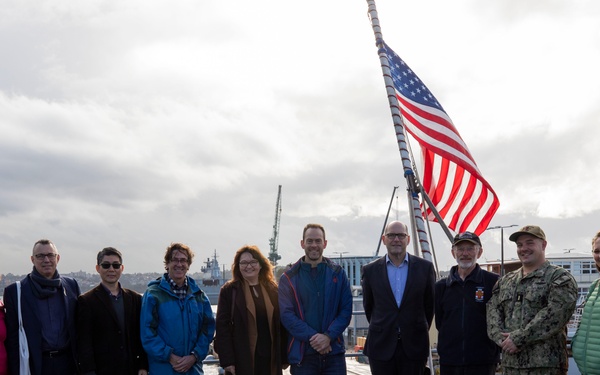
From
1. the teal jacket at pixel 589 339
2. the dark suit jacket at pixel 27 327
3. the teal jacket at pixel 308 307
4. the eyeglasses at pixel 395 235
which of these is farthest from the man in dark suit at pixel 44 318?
the teal jacket at pixel 589 339

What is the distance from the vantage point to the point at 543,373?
19.1 ft

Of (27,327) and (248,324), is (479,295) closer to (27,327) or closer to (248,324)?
(248,324)

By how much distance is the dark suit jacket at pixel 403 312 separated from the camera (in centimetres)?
652

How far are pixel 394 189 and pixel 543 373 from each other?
83679 mm

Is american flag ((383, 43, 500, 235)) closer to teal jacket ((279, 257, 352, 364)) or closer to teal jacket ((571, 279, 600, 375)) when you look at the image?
teal jacket ((279, 257, 352, 364))

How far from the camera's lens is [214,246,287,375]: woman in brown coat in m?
6.59

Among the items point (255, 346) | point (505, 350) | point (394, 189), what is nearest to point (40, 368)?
point (255, 346)

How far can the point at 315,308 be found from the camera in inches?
263

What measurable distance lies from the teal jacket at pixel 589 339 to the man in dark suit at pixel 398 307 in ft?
4.69

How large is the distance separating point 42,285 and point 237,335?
6.38 feet

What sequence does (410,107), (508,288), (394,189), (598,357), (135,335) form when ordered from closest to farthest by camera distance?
1. (598,357)
2. (508,288)
3. (135,335)
4. (410,107)
5. (394,189)

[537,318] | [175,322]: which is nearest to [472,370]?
[537,318]

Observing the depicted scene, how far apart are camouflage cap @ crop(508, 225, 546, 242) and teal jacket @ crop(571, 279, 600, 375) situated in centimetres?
66

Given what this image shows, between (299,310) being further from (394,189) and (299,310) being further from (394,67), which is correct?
(394,189)
